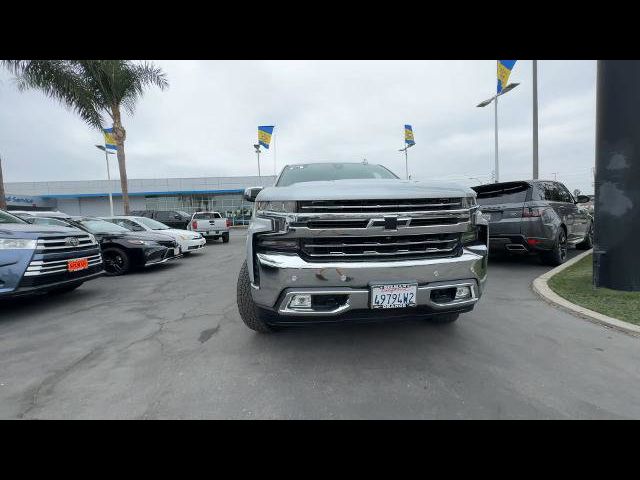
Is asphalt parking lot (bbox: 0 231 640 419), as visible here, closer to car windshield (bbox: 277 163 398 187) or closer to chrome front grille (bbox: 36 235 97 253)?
chrome front grille (bbox: 36 235 97 253)

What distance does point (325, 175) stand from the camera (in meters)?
3.93

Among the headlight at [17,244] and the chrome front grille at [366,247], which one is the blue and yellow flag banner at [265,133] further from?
the chrome front grille at [366,247]

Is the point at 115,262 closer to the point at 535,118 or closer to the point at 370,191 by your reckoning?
the point at 370,191

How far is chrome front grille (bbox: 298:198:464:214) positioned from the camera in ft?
7.45

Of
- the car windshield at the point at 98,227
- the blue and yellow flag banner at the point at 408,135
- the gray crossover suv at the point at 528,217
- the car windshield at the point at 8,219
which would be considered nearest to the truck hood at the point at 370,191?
the gray crossover suv at the point at 528,217

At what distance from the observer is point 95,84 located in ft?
40.8

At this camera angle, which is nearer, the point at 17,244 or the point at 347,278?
the point at 347,278

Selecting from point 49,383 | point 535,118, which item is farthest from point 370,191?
point 535,118

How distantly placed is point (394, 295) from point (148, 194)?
34489 mm

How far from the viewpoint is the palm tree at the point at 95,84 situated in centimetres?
1061

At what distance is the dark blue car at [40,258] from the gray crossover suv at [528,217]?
22.2ft

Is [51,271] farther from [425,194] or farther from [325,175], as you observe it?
[425,194]
